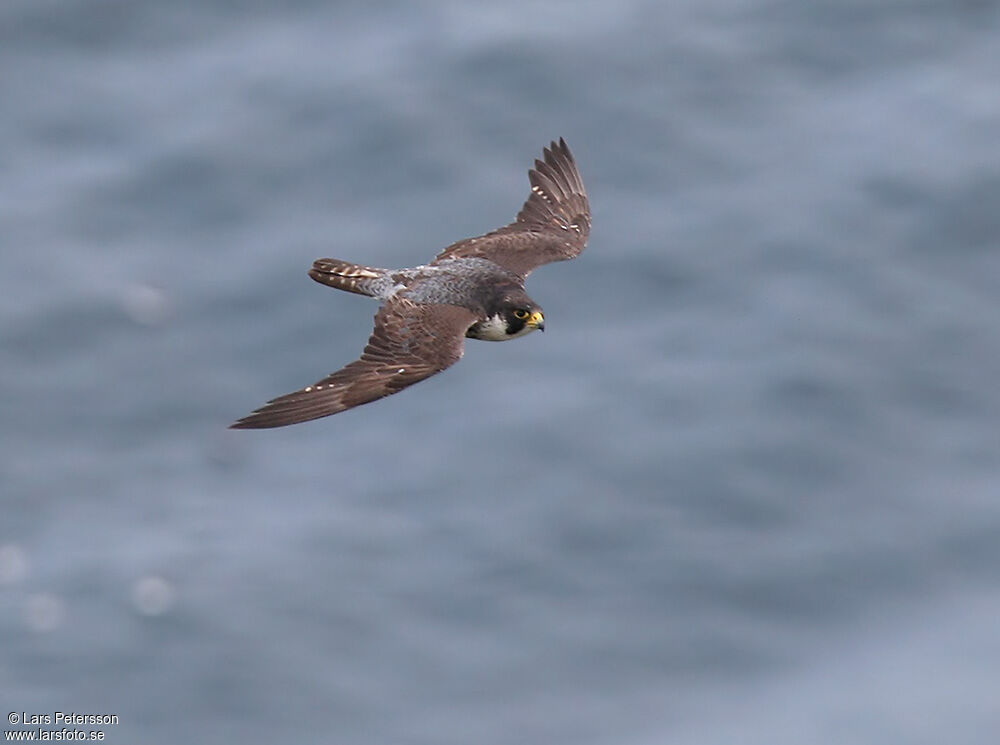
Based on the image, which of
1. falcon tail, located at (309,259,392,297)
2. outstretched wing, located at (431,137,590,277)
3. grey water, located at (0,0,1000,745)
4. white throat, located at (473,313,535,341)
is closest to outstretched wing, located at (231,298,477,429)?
white throat, located at (473,313,535,341)

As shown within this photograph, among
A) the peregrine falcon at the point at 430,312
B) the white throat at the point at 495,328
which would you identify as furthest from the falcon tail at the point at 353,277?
the white throat at the point at 495,328

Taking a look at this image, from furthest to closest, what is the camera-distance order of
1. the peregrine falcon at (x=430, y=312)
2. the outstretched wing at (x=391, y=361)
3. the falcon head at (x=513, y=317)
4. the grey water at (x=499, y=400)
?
the grey water at (x=499, y=400), the falcon head at (x=513, y=317), the peregrine falcon at (x=430, y=312), the outstretched wing at (x=391, y=361)

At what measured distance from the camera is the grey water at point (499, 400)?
2481cm

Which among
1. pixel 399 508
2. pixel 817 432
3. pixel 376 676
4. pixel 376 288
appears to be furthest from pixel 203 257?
pixel 376 288

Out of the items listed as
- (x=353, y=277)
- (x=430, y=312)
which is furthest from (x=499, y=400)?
(x=430, y=312)

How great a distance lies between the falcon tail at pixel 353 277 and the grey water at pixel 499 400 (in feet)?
27.1

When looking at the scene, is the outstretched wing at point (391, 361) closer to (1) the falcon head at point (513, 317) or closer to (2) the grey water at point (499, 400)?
(1) the falcon head at point (513, 317)

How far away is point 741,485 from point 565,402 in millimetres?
2468

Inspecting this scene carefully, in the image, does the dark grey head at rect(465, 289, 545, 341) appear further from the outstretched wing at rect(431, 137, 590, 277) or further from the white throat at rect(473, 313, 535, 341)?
the outstretched wing at rect(431, 137, 590, 277)

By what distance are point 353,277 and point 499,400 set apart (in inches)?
346

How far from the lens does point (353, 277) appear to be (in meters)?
17.5

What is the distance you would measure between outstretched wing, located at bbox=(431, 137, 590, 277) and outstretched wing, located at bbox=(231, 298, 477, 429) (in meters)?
1.33

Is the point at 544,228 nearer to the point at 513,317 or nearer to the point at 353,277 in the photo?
the point at 353,277

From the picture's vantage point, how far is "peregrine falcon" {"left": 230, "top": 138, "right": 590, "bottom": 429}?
15805mm
